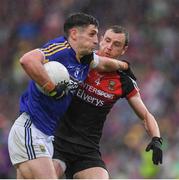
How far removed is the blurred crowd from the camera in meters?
11.7

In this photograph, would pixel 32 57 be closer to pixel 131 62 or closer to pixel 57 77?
pixel 57 77

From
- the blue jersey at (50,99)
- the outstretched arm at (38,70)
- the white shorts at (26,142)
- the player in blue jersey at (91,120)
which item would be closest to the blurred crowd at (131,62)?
the player in blue jersey at (91,120)

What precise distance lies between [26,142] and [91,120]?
100 cm

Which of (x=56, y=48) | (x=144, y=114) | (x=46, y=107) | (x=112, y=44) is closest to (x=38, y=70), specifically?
(x=56, y=48)

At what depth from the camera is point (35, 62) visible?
641 centimetres

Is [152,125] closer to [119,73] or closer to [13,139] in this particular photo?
[119,73]

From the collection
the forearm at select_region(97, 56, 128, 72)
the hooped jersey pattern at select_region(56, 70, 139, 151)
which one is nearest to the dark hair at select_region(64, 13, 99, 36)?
the forearm at select_region(97, 56, 128, 72)

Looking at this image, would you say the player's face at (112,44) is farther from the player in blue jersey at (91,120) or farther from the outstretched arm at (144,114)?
the outstretched arm at (144,114)

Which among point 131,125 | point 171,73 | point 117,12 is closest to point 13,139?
point 131,125

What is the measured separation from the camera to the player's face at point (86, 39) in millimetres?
6863

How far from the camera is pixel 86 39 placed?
6.88m

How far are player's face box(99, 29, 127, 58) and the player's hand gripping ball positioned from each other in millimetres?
1094

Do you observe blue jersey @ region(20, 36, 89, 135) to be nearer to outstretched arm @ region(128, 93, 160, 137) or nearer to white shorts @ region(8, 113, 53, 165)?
white shorts @ region(8, 113, 53, 165)

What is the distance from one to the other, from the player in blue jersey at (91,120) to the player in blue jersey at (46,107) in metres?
0.55
